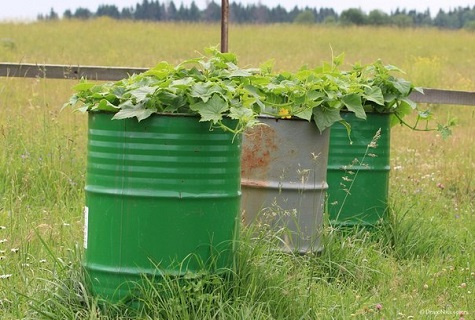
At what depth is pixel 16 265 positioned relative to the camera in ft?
13.9

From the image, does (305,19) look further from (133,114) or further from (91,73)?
(133,114)

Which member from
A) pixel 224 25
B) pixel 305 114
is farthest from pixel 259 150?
pixel 224 25

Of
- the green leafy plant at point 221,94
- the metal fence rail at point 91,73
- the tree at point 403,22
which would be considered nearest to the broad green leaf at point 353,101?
the green leafy plant at point 221,94

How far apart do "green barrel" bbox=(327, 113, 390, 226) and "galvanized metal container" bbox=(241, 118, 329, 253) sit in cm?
55

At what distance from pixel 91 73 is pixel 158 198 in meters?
4.49

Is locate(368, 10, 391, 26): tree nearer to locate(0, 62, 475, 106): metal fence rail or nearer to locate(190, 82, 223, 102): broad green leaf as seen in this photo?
locate(0, 62, 475, 106): metal fence rail

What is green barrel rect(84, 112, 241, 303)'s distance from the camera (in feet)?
11.4

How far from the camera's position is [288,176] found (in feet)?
14.9

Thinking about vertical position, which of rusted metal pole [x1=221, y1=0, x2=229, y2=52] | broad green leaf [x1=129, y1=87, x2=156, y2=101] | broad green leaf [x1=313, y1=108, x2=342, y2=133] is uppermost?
rusted metal pole [x1=221, y1=0, x2=229, y2=52]

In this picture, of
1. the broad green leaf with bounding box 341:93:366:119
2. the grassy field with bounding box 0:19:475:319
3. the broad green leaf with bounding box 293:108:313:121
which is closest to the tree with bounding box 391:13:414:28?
the grassy field with bounding box 0:19:475:319

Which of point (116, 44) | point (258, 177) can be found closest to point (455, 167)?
point (258, 177)

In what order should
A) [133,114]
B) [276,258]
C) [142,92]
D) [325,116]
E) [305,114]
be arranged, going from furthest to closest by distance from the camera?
[325,116] → [305,114] → [276,258] → [142,92] → [133,114]

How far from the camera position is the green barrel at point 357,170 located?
16.9 ft

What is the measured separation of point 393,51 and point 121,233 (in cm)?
2413
